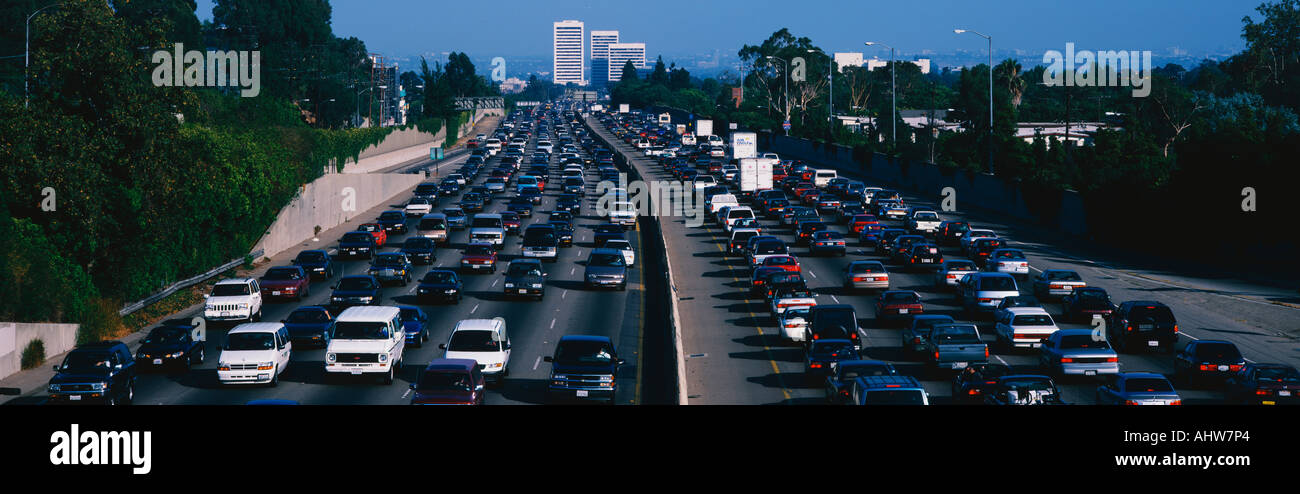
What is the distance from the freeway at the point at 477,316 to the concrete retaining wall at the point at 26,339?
4.04 metres

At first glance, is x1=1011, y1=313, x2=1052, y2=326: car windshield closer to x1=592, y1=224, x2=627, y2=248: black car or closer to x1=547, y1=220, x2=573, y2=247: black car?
x1=592, y1=224, x2=627, y2=248: black car

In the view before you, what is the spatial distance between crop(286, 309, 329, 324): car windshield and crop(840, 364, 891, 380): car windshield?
643 inches

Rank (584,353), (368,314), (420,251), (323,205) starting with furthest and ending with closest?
(323,205)
(420,251)
(368,314)
(584,353)

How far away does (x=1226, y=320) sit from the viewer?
4297 centimetres

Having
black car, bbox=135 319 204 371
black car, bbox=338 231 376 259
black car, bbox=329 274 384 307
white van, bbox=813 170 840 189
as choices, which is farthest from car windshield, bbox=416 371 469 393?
white van, bbox=813 170 840 189

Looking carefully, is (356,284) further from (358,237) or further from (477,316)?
(358,237)

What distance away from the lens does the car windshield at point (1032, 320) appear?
1452 inches

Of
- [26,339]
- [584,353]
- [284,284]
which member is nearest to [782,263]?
Answer: [284,284]

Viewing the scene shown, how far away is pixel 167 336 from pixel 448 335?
29.0 feet

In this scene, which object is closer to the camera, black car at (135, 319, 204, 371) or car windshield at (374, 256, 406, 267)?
black car at (135, 319, 204, 371)

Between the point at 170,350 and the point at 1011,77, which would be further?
the point at 1011,77

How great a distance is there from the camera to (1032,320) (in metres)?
36.9

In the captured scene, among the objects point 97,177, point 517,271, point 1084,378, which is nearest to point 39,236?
point 97,177

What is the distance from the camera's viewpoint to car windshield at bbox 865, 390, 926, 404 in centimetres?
2538
